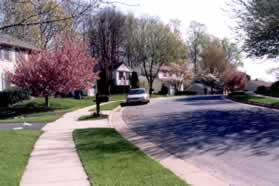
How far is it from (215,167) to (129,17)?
181 ft

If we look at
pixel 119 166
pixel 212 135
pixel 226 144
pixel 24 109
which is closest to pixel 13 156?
pixel 119 166

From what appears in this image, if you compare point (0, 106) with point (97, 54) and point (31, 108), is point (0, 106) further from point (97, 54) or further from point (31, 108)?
point (97, 54)

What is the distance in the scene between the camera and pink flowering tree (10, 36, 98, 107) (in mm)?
30891

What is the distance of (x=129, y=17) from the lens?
61.3 meters

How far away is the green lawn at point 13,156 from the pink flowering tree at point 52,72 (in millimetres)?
18211

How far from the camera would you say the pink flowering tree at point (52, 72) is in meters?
30.9

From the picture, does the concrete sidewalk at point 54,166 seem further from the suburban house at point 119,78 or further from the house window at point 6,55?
the suburban house at point 119,78

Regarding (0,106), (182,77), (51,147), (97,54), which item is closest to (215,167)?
(51,147)

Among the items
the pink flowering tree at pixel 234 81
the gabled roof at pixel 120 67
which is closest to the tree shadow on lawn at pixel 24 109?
the gabled roof at pixel 120 67

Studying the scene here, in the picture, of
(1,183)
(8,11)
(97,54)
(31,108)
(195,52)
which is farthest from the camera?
(195,52)

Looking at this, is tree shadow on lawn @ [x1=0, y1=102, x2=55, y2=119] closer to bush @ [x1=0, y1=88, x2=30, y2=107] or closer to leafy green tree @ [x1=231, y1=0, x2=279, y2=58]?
bush @ [x1=0, y1=88, x2=30, y2=107]

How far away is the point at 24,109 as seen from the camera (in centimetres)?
3044

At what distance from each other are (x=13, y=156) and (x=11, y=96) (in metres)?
24.7

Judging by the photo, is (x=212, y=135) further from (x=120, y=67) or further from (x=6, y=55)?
(x=120, y=67)
